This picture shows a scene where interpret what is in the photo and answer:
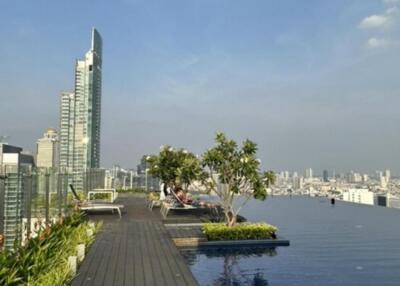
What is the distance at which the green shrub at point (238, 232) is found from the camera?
34.8ft

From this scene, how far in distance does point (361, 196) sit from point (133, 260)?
2719cm

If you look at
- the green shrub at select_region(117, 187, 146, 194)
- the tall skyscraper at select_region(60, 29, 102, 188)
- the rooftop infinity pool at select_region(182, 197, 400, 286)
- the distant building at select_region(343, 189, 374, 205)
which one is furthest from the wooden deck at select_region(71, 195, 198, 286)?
the distant building at select_region(343, 189, 374, 205)

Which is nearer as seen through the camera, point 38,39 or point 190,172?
point 190,172

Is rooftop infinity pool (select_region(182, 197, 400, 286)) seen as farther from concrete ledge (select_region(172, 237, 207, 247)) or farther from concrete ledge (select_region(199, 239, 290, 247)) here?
concrete ledge (select_region(172, 237, 207, 247))

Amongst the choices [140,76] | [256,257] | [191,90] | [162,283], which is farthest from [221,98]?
[162,283]

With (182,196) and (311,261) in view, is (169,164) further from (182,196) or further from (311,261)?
(311,261)

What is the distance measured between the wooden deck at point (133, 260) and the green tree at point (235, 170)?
2179 mm

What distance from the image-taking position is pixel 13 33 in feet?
54.7

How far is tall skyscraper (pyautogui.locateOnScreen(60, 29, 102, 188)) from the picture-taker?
3256 cm

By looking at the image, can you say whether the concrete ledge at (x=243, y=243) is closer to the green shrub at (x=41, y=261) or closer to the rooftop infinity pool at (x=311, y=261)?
the rooftop infinity pool at (x=311, y=261)

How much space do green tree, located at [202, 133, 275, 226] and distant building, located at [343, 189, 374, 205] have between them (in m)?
22.2

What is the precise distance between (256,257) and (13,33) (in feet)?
44.8

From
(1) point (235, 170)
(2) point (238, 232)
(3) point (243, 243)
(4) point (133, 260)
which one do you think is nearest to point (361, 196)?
(1) point (235, 170)

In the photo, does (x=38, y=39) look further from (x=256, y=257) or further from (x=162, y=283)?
(x=162, y=283)
